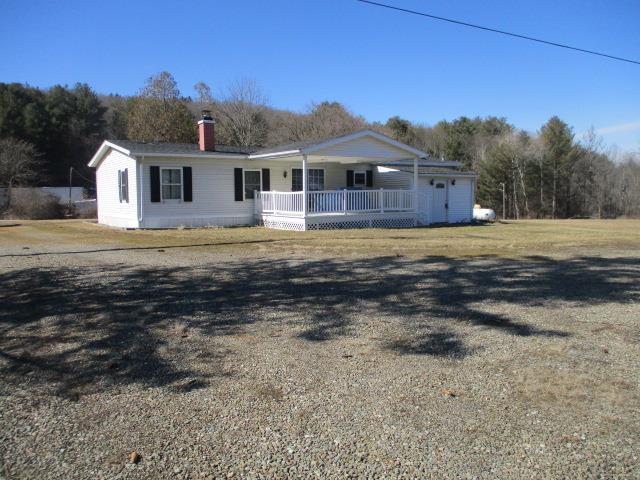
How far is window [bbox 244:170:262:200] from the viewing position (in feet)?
72.1

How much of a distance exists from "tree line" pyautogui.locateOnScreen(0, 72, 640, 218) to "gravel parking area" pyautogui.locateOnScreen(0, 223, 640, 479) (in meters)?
32.9

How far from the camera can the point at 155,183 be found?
19.7m

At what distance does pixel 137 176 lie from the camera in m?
19.3

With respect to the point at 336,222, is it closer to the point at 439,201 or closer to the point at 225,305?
the point at 439,201

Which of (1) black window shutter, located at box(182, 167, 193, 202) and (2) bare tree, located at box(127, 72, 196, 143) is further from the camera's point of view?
(2) bare tree, located at box(127, 72, 196, 143)

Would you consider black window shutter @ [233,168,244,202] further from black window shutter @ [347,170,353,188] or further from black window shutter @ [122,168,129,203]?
black window shutter @ [347,170,353,188]

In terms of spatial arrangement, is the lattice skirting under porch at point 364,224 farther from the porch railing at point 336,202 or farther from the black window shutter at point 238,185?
the black window shutter at point 238,185

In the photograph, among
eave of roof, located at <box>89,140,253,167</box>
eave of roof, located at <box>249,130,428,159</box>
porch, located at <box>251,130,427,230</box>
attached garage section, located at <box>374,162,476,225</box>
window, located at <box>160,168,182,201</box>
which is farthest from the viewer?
attached garage section, located at <box>374,162,476,225</box>

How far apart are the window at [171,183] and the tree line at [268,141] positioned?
Result: 18.4 m

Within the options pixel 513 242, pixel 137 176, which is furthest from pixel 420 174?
pixel 137 176

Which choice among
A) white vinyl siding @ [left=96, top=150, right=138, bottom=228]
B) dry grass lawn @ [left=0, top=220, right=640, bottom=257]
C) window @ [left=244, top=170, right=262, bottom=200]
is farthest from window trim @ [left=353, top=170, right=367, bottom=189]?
white vinyl siding @ [left=96, top=150, right=138, bottom=228]

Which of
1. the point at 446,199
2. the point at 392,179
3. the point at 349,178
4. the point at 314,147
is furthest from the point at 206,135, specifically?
the point at 446,199

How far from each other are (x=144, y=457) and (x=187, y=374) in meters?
1.30

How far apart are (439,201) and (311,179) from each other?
5827 mm
